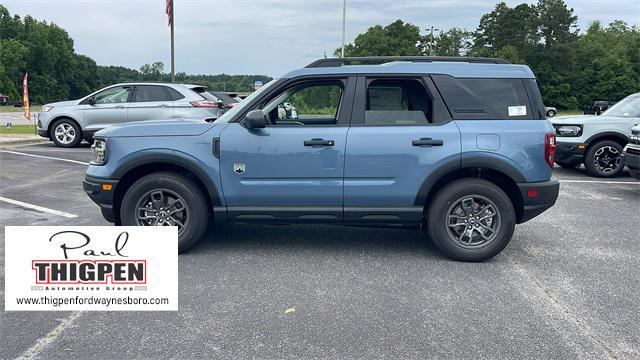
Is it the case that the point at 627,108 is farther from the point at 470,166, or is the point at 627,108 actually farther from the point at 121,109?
the point at 121,109

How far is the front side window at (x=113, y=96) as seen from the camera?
1314 centimetres

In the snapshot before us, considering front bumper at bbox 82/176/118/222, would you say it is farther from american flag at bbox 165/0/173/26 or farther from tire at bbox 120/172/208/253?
american flag at bbox 165/0/173/26

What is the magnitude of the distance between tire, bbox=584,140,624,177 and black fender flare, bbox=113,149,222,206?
836cm

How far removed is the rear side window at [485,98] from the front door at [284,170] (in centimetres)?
99

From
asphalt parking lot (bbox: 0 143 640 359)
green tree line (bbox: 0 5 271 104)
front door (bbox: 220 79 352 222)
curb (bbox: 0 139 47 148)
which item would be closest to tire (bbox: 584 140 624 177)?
asphalt parking lot (bbox: 0 143 640 359)

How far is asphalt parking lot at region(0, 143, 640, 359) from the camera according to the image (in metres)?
3.35

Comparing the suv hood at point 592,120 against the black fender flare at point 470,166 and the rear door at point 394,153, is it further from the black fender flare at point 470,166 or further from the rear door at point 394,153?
the rear door at point 394,153

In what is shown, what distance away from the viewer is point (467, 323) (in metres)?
3.72

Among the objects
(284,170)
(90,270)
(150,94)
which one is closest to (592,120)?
(284,170)

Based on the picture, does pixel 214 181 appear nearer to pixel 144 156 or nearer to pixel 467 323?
pixel 144 156

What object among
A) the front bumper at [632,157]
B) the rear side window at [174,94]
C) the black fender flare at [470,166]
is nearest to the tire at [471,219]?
the black fender flare at [470,166]

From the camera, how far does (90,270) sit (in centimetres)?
392

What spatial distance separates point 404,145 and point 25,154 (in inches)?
418

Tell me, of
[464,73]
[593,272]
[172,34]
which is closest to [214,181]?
[464,73]
